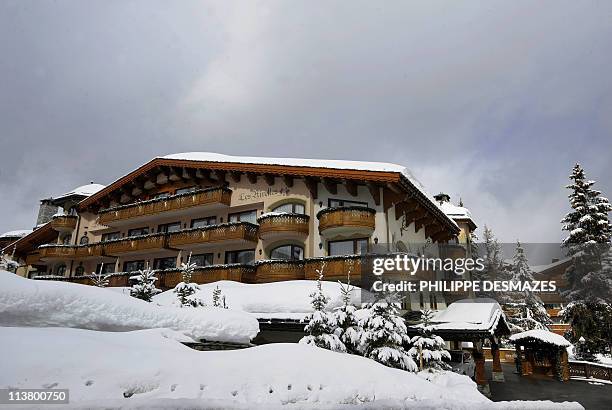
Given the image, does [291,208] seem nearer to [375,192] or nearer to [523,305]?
[375,192]

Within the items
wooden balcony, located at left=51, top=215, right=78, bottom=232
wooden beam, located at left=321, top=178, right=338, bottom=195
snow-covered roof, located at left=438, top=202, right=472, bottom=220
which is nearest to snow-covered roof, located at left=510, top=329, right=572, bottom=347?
snow-covered roof, located at left=438, top=202, right=472, bottom=220

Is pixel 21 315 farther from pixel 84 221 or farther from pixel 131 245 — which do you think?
pixel 84 221

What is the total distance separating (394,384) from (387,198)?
18429mm

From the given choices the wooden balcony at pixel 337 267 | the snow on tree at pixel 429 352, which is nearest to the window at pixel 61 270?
the wooden balcony at pixel 337 267

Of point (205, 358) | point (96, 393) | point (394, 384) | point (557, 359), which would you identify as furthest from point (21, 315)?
point (557, 359)

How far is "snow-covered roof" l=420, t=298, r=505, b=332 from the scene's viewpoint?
62.6 feet

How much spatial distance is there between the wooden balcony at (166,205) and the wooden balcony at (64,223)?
4875mm

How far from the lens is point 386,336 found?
1427 cm

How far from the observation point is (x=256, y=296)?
2056 centimetres

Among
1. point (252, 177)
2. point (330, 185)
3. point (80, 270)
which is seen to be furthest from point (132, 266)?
point (330, 185)

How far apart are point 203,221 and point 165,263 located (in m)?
4.31

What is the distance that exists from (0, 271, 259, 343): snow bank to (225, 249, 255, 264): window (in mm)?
16804

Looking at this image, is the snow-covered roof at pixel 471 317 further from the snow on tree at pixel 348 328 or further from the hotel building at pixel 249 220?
the snow on tree at pixel 348 328

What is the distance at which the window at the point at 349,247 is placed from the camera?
2312 cm
